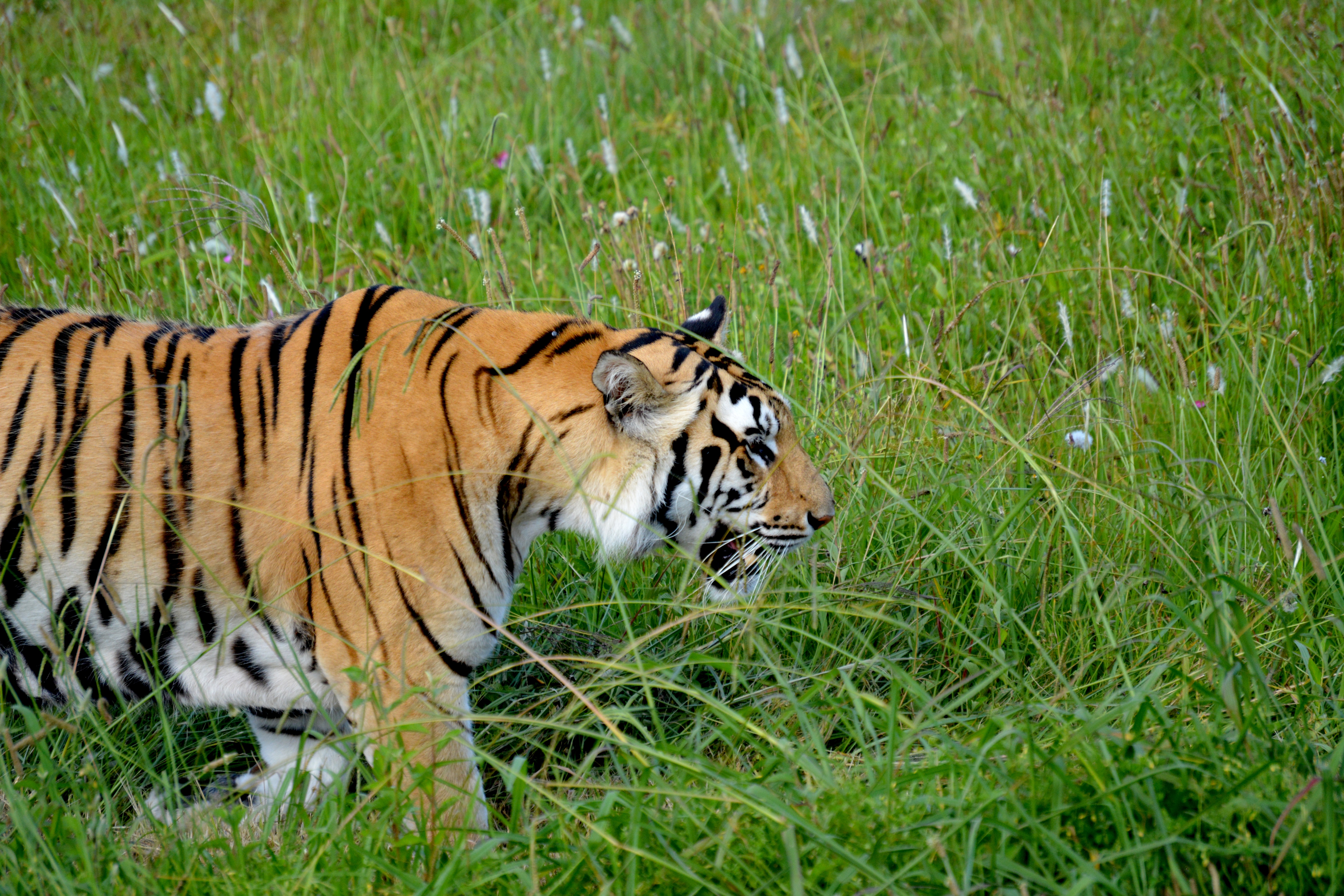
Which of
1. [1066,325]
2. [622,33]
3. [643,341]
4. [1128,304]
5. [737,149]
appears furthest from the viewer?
[622,33]

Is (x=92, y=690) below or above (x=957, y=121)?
below

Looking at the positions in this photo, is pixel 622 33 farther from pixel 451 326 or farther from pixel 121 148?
pixel 451 326

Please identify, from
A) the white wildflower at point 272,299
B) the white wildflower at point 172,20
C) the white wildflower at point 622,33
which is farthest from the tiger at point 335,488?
the white wildflower at point 172,20

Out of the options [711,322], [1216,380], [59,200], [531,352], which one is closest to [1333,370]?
[1216,380]

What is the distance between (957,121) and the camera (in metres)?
5.24

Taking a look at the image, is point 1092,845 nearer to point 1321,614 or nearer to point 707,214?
point 1321,614

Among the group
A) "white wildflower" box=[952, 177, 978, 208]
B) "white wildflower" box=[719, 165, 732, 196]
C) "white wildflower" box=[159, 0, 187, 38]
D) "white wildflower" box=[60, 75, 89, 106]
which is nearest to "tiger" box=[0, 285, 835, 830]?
"white wildflower" box=[952, 177, 978, 208]

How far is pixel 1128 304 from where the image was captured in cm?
373

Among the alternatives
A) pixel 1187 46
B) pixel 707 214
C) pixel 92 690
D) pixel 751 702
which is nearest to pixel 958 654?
pixel 751 702

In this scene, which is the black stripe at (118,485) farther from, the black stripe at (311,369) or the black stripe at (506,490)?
the black stripe at (506,490)

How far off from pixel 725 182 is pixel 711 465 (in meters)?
2.45

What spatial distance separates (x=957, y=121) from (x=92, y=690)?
4378 mm

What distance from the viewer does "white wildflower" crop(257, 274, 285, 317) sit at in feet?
11.4

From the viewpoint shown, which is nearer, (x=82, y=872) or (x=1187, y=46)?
(x=82, y=872)
